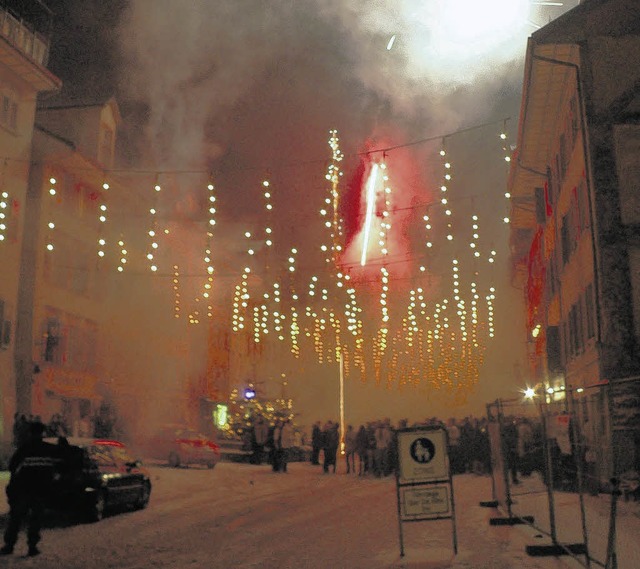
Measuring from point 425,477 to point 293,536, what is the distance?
107 inches

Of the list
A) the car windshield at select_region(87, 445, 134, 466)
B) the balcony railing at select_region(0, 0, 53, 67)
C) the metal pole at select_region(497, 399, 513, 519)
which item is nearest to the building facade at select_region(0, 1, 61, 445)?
the balcony railing at select_region(0, 0, 53, 67)

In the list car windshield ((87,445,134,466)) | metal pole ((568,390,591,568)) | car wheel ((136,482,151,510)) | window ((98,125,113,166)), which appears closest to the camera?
metal pole ((568,390,591,568))

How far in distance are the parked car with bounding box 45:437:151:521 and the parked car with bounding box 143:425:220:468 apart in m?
11.7

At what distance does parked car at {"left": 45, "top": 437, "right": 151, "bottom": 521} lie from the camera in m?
12.6

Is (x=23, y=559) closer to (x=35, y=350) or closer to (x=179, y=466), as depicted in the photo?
(x=179, y=466)

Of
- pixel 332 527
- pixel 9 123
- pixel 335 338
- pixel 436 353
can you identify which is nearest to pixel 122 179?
pixel 9 123

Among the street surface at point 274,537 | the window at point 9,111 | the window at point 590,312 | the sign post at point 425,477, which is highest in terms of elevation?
the window at point 9,111

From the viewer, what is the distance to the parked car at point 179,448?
1069 inches

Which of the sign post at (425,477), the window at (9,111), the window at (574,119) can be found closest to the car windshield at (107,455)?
the sign post at (425,477)

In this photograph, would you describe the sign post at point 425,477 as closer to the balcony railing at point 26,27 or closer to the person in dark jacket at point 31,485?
the person in dark jacket at point 31,485

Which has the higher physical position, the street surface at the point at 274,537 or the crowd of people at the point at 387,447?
the crowd of people at the point at 387,447

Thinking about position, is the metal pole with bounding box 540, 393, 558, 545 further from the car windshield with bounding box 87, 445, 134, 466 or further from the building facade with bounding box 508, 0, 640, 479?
the building facade with bounding box 508, 0, 640, 479

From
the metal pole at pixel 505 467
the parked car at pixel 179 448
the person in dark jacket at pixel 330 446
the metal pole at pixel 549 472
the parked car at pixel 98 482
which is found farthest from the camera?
the person in dark jacket at pixel 330 446

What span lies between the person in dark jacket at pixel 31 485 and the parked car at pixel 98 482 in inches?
21.9
